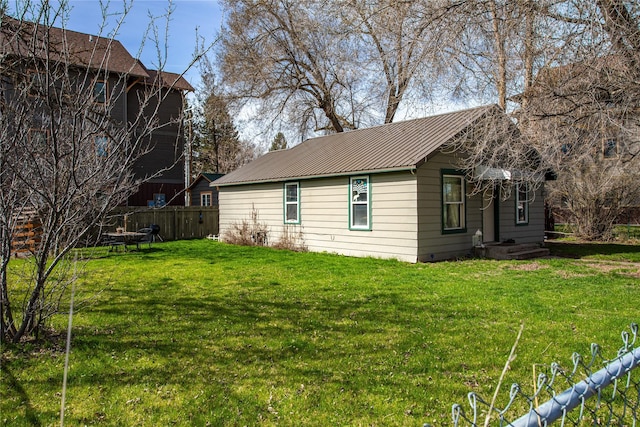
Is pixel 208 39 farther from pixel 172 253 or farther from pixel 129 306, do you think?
pixel 172 253

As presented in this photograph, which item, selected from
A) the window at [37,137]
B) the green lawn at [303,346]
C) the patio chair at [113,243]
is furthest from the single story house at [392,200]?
the window at [37,137]

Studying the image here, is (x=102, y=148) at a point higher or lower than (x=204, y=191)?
lower

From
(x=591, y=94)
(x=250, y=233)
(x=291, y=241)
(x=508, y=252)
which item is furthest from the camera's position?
(x=250, y=233)

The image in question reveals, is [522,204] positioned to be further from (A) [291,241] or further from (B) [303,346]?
(B) [303,346]

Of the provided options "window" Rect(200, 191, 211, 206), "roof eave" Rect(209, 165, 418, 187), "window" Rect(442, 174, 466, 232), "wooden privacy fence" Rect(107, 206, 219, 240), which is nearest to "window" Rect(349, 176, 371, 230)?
"roof eave" Rect(209, 165, 418, 187)

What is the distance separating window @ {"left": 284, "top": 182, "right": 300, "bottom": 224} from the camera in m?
14.8

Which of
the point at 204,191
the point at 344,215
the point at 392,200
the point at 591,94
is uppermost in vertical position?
the point at 591,94

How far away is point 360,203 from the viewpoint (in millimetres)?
12562

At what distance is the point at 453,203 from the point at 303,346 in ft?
28.0

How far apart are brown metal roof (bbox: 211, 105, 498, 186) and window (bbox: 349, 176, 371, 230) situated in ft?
1.27

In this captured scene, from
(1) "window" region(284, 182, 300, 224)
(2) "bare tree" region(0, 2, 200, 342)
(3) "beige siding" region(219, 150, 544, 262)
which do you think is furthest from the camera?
(1) "window" region(284, 182, 300, 224)

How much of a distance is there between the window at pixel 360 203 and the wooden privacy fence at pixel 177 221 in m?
9.27

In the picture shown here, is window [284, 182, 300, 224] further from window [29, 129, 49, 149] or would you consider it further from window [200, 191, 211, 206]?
window [29, 129, 49, 149]

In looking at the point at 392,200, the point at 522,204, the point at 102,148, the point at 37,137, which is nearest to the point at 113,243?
the point at 392,200
